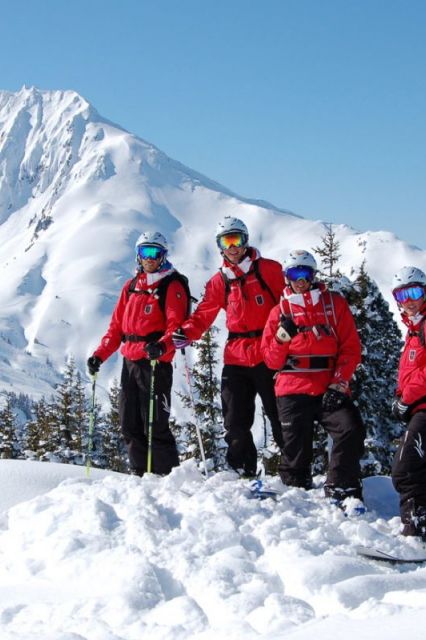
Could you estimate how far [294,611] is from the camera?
4.55 meters

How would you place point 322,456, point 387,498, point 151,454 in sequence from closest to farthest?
point 387,498
point 151,454
point 322,456

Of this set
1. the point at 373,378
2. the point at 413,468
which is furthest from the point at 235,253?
the point at 373,378

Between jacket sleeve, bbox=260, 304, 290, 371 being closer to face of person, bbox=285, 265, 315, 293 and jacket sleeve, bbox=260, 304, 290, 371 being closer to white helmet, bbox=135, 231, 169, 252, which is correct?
face of person, bbox=285, 265, 315, 293

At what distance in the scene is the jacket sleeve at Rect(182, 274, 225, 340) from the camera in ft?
27.4

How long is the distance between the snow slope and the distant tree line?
3683 mm

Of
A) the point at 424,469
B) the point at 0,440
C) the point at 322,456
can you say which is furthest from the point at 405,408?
the point at 0,440

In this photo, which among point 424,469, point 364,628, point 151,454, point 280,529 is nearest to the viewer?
point 364,628

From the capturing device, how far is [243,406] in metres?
8.15

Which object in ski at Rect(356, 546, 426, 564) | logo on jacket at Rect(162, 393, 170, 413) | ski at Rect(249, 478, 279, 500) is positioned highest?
logo on jacket at Rect(162, 393, 170, 413)

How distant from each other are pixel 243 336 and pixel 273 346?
84 centimetres

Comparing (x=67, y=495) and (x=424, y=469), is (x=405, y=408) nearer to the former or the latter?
(x=424, y=469)

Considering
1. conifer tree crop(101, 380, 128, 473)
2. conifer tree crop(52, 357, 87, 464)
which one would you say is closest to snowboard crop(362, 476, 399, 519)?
conifer tree crop(52, 357, 87, 464)

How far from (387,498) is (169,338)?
321 centimetres

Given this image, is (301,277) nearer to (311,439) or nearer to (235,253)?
(235,253)
